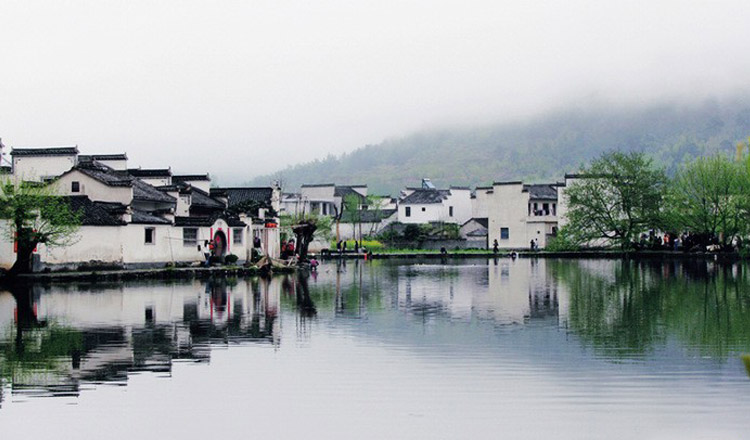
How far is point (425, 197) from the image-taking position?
99.2m

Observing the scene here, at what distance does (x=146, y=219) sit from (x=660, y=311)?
2625 centimetres

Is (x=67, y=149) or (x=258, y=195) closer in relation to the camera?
(x=67, y=149)

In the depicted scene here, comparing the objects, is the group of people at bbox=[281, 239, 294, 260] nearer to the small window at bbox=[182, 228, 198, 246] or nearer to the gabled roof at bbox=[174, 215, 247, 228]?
the gabled roof at bbox=[174, 215, 247, 228]

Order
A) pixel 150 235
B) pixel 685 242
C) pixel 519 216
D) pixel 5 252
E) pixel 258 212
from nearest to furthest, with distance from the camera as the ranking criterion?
1. pixel 5 252
2. pixel 150 235
3. pixel 258 212
4. pixel 685 242
5. pixel 519 216

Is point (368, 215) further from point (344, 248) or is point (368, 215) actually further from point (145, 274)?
point (145, 274)

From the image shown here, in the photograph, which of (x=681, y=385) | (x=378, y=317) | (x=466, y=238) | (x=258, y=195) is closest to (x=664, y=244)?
(x=466, y=238)

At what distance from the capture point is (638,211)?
68688 millimetres

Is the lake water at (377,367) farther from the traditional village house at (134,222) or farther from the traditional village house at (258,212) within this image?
the traditional village house at (258,212)

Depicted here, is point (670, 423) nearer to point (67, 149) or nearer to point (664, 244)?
point (67, 149)

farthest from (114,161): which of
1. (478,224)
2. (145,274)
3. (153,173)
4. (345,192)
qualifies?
(345,192)

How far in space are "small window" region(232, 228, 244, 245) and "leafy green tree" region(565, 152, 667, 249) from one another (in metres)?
29.9

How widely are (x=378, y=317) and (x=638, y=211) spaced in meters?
48.7

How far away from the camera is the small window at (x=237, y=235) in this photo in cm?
4950

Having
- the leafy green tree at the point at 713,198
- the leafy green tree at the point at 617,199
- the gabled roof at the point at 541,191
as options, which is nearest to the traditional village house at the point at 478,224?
the gabled roof at the point at 541,191
